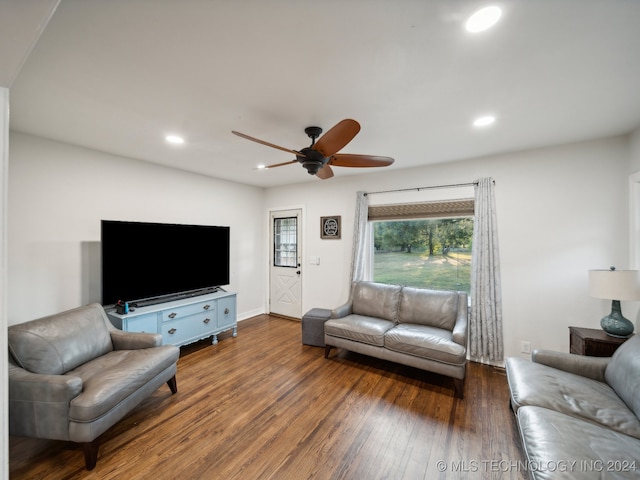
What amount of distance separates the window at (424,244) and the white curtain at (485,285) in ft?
0.82

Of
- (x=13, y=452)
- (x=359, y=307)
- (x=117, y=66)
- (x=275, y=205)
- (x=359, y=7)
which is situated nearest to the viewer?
(x=359, y=7)

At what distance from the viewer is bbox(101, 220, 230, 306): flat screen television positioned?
2984 mm

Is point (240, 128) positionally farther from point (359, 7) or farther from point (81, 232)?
point (81, 232)

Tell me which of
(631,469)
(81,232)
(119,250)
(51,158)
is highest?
(51,158)

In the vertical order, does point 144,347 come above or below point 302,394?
above

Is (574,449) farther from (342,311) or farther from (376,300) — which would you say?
(342,311)

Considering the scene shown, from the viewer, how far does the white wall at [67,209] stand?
8.48 ft

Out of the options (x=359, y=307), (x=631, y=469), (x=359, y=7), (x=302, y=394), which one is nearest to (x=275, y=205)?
(x=359, y=307)

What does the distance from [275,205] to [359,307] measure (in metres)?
2.69

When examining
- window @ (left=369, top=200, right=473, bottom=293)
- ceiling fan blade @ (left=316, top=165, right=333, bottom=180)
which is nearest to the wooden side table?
window @ (left=369, top=200, right=473, bottom=293)

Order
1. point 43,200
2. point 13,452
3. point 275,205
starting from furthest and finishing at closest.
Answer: point 275,205
point 43,200
point 13,452

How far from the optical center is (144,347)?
97.4 inches

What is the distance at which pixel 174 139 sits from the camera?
9.11 ft

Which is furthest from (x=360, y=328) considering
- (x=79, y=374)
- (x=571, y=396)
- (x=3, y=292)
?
(x=3, y=292)
